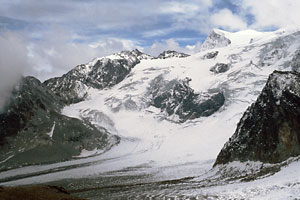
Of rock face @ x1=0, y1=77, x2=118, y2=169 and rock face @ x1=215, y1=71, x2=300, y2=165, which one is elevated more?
rock face @ x1=0, y1=77, x2=118, y2=169

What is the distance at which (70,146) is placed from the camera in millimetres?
195375

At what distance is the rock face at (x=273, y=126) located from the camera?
71062 millimetres

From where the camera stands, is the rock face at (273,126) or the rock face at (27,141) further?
the rock face at (27,141)

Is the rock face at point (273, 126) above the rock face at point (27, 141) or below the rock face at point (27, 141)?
below

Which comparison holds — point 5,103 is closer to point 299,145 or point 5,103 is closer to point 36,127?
point 36,127

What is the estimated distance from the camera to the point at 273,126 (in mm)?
77688

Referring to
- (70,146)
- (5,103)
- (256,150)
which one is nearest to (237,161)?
(256,150)

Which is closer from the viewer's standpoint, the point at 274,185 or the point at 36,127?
the point at 274,185

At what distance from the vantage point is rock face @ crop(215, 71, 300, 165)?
71062 mm

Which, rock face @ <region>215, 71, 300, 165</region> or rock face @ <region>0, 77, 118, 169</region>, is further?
rock face @ <region>0, 77, 118, 169</region>

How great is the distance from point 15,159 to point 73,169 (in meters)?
34.7

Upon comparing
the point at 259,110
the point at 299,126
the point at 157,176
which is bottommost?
the point at 157,176

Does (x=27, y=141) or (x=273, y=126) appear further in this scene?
(x=27, y=141)

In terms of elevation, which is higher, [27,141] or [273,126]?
[27,141]
